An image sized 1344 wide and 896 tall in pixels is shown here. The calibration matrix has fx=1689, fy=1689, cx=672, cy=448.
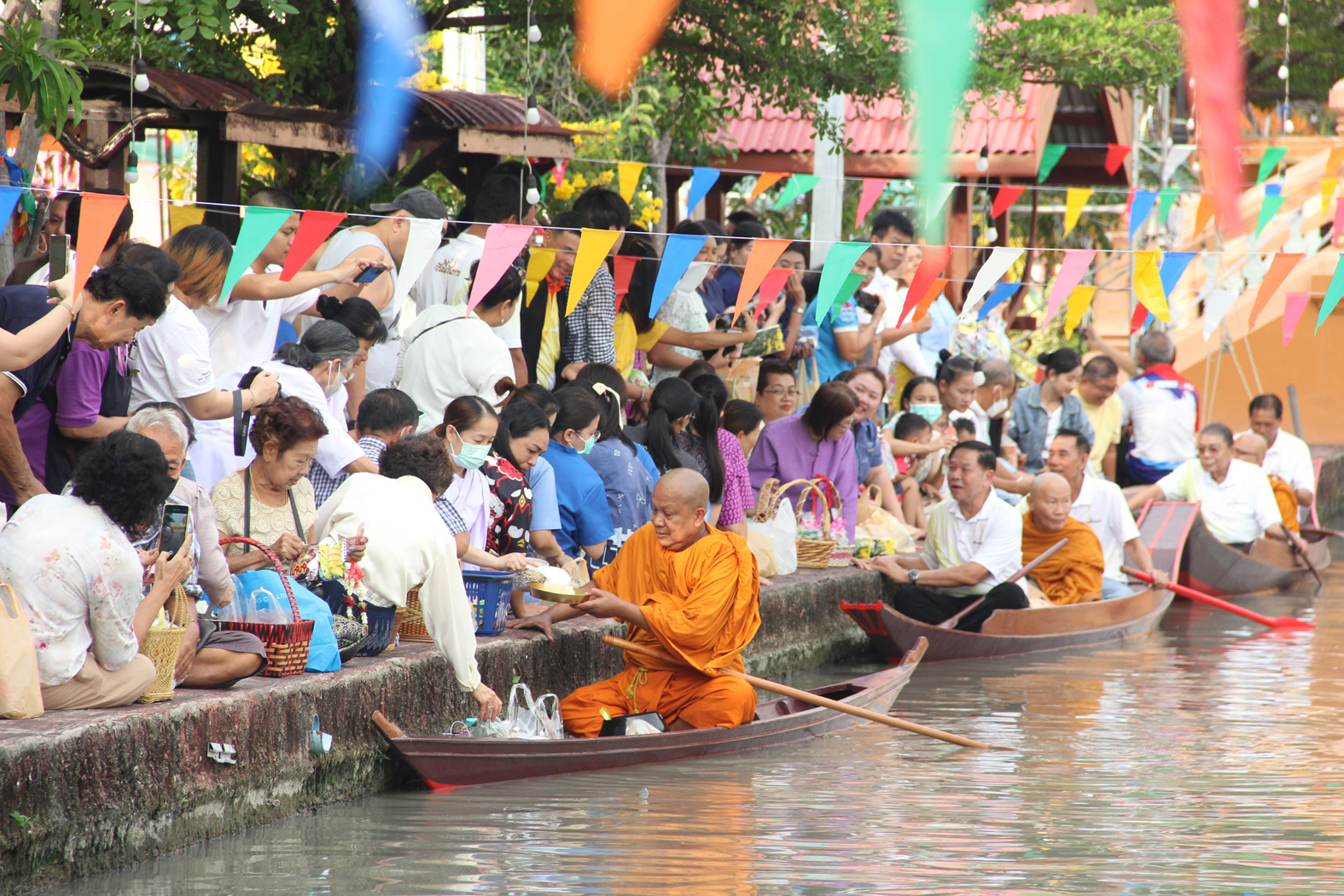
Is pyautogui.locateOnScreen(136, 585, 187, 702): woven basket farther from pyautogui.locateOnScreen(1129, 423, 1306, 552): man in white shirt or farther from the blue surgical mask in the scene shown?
pyautogui.locateOnScreen(1129, 423, 1306, 552): man in white shirt

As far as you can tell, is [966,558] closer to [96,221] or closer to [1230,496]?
[1230,496]

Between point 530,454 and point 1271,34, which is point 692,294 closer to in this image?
point 530,454

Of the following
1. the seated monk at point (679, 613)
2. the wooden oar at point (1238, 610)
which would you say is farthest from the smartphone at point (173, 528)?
the wooden oar at point (1238, 610)

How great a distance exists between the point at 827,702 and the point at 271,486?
2599mm

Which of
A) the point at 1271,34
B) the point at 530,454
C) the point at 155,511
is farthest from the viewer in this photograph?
the point at 1271,34

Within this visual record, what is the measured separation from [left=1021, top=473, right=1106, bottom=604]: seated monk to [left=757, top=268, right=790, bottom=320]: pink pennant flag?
209 cm

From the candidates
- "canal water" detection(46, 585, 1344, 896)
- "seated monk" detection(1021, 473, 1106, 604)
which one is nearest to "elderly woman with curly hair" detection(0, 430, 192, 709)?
"canal water" detection(46, 585, 1344, 896)

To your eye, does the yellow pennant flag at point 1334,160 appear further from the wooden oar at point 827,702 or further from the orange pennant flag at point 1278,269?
the wooden oar at point 827,702

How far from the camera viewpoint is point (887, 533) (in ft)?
35.1

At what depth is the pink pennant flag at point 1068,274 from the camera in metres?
10.0

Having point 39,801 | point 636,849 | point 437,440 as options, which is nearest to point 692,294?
point 437,440

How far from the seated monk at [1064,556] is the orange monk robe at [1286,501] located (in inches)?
158

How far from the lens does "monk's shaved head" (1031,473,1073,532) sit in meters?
10.5

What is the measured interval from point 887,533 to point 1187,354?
8.69 metres
